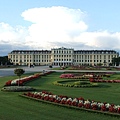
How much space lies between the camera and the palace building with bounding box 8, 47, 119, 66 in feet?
474

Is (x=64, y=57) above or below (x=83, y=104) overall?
above

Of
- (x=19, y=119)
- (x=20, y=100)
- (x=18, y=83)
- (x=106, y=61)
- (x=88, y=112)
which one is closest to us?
(x=19, y=119)

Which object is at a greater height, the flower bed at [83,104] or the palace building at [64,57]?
the palace building at [64,57]

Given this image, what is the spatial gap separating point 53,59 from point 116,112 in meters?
137

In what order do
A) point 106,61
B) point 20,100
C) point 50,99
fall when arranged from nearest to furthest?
point 50,99
point 20,100
point 106,61

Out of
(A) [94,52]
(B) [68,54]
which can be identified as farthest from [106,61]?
(B) [68,54]

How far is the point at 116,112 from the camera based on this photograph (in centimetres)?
862

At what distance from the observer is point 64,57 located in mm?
145250

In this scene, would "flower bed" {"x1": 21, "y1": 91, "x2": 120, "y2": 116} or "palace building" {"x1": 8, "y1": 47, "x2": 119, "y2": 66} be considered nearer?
"flower bed" {"x1": 21, "y1": 91, "x2": 120, "y2": 116}

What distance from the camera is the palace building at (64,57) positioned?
145 metres

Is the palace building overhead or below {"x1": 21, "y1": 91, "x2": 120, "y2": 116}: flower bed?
overhead

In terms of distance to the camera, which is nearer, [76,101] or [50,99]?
[76,101]

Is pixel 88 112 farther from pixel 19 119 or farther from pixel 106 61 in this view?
pixel 106 61

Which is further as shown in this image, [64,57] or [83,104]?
[64,57]
